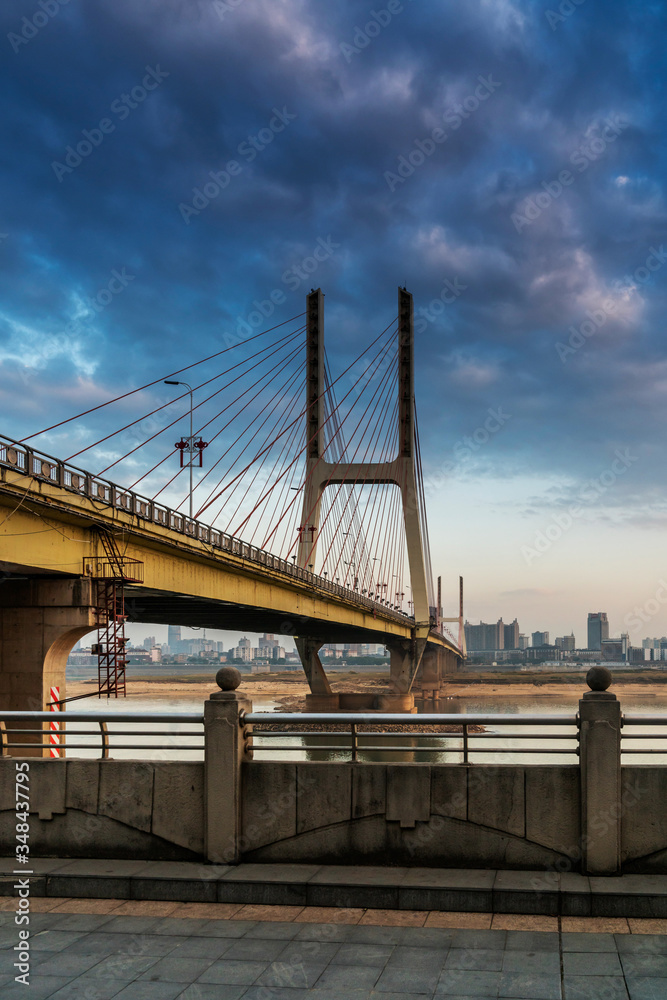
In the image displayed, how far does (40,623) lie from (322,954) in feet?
63.4

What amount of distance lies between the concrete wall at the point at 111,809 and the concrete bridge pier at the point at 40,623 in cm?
1579

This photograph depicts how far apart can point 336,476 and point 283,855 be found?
53690mm

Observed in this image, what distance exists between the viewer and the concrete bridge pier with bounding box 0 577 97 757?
76.6 feet

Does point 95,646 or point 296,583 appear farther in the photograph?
point 296,583

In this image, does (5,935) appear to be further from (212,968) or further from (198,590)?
(198,590)

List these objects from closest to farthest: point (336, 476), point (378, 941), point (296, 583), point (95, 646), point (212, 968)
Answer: point (212, 968) < point (378, 941) < point (95, 646) < point (296, 583) < point (336, 476)

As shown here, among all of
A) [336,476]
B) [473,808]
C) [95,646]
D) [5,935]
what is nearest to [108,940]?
[5,935]

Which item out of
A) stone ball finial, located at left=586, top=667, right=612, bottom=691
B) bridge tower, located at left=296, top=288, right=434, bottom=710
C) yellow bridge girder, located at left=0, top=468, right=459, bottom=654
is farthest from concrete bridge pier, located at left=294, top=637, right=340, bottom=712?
stone ball finial, located at left=586, top=667, right=612, bottom=691

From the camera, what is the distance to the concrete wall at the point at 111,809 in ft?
26.2

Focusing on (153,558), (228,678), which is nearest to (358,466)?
(153,558)

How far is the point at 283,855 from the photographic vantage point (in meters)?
7.80

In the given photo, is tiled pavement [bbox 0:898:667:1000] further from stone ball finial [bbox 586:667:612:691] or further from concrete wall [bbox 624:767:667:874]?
stone ball finial [bbox 586:667:612:691]

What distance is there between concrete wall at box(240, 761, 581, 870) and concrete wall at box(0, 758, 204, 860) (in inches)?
21.4

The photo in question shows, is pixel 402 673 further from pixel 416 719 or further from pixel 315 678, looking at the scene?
pixel 416 719
